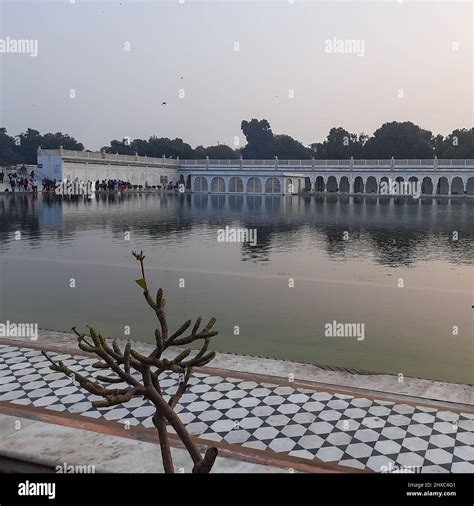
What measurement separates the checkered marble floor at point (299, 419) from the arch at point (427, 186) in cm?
6860

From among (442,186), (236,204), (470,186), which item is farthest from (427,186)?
(236,204)

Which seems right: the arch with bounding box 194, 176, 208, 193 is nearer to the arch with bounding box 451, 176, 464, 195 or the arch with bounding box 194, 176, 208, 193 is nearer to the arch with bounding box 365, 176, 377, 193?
the arch with bounding box 365, 176, 377, 193

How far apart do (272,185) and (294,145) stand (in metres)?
30.0

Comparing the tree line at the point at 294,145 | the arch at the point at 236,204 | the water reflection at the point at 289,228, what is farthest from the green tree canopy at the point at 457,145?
the water reflection at the point at 289,228

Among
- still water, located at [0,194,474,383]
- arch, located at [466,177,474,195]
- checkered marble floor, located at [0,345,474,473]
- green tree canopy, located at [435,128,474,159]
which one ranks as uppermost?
green tree canopy, located at [435,128,474,159]

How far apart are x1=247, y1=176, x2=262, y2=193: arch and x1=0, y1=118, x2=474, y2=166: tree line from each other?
1740 centimetres

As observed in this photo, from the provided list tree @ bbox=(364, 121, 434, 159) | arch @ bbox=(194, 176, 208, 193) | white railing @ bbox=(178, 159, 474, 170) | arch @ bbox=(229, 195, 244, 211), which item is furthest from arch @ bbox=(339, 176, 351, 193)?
arch @ bbox=(229, 195, 244, 211)

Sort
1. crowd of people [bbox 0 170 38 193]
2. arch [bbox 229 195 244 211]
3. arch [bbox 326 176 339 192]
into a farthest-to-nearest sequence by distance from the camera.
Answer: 1. arch [bbox 326 176 339 192]
2. crowd of people [bbox 0 170 38 193]
3. arch [bbox 229 195 244 211]

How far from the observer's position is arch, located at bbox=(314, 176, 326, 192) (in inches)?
2995

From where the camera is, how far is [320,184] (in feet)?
253

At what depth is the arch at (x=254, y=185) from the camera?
71981mm

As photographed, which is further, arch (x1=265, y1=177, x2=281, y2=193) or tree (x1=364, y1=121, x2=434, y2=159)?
tree (x1=364, y1=121, x2=434, y2=159)

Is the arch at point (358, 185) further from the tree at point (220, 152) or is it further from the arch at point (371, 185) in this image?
the tree at point (220, 152)
